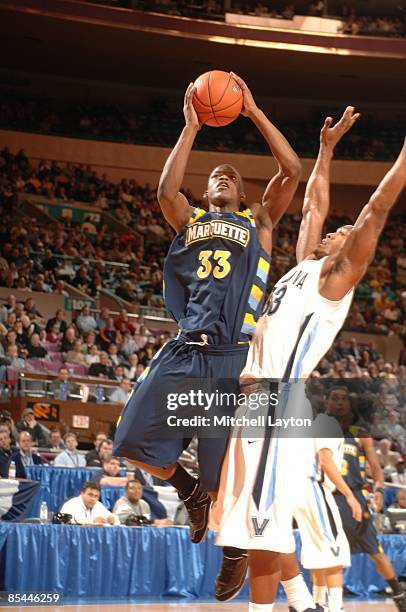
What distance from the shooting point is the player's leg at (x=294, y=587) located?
521 cm

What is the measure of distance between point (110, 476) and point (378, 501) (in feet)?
10.1

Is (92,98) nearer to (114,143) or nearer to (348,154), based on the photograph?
(114,143)

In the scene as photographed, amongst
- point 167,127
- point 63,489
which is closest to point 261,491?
point 63,489

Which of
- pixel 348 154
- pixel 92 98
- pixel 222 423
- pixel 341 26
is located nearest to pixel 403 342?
pixel 348 154

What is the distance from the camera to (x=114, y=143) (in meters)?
23.8

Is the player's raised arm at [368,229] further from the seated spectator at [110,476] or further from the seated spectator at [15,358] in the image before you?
the seated spectator at [15,358]

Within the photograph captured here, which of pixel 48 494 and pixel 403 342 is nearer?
pixel 48 494

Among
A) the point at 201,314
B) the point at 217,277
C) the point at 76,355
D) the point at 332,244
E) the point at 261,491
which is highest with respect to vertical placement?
the point at 76,355

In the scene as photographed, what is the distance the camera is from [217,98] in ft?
16.5

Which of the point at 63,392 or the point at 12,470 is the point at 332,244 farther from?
the point at 63,392

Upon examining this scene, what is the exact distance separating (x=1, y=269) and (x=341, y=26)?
Result: 11631mm

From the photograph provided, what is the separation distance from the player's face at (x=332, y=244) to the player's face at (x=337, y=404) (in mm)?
2379

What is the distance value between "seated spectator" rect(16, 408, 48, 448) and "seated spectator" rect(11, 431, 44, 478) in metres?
0.70

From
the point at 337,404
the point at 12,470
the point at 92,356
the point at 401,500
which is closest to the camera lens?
the point at 337,404
